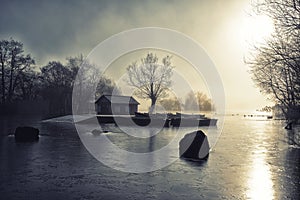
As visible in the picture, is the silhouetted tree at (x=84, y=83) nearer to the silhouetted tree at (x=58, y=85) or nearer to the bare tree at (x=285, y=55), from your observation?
the silhouetted tree at (x=58, y=85)

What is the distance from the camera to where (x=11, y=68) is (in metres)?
62.6

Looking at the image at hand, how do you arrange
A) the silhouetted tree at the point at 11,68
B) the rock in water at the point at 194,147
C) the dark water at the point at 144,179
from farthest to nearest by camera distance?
the silhouetted tree at the point at 11,68 < the rock in water at the point at 194,147 < the dark water at the point at 144,179

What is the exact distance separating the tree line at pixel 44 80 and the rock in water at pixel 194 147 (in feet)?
174

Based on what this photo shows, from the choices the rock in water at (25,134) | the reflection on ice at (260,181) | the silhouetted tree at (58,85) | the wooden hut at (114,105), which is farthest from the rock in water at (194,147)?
the silhouetted tree at (58,85)

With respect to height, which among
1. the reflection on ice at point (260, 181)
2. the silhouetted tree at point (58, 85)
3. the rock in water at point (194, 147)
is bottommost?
the reflection on ice at point (260, 181)

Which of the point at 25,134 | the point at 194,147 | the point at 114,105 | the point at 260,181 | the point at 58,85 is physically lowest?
the point at 260,181

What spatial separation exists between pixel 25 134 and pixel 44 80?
55.4 meters

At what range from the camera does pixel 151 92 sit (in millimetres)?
70750

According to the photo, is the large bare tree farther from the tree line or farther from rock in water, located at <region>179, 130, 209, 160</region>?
rock in water, located at <region>179, 130, 209, 160</region>

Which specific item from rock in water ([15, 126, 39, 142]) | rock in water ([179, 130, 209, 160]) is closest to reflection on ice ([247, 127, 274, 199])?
rock in water ([179, 130, 209, 160])

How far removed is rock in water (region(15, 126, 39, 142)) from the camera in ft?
68.8

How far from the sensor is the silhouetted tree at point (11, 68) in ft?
200

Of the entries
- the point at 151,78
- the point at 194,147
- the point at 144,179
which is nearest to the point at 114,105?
the point at 151,78

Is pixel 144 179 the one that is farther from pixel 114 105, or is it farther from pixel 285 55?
pixel 114 105
